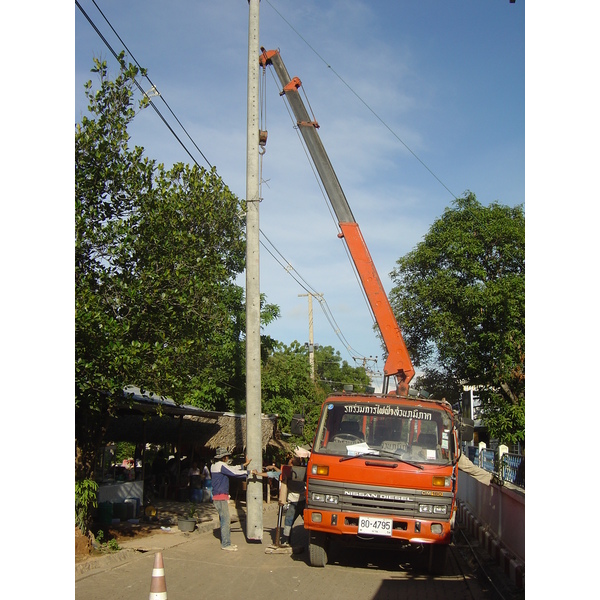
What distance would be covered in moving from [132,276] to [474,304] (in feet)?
66.7

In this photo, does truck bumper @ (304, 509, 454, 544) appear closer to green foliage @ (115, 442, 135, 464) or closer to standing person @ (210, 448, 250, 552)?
standing person @ (210, 448, 250, 552)

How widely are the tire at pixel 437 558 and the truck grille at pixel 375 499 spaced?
0.82 m

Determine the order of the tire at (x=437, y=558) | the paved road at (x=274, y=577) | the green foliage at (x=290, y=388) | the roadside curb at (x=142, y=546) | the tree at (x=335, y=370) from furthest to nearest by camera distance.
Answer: the tree at (x=335, y=370), the green foliage at (x=290, y=388), the tire at (x=437, y=558), the roadside curb at (x=142, y=546), the paved road at (x=274, y=577)

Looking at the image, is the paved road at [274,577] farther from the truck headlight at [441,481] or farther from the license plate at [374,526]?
the truck headlight at [441,481]

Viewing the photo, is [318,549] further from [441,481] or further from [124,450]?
[124,450]

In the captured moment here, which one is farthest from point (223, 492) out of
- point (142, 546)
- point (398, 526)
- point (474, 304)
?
point (474, 304)

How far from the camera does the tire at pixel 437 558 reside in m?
10.4

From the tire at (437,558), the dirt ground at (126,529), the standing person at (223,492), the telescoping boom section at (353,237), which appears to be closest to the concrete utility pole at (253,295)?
the standing person at (223,492)

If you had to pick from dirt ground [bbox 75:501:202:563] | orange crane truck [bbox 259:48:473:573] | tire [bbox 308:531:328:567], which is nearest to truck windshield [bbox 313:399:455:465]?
orange crane truck [bbox 259:48:473:573]

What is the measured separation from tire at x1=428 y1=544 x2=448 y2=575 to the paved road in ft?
0.49

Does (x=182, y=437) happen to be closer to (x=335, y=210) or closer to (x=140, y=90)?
(x=335, y=210)

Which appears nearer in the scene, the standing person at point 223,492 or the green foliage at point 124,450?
the standing person at point 223,492

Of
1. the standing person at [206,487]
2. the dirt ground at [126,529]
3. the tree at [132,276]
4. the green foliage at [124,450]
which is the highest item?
the tree at [132,276]

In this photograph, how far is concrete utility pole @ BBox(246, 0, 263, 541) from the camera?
13.1 m
